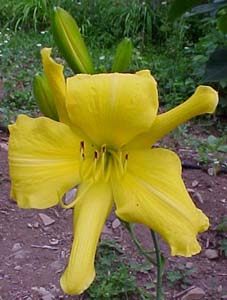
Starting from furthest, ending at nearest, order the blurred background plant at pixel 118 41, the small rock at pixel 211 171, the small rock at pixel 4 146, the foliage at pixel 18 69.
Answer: the blurred background plant at pixel 118 41 < the foliage at pixel 18 69 < the small rock at pixel 4 146 < the small rock at pixel 211 171

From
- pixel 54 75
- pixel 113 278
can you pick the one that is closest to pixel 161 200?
pixel 54 75

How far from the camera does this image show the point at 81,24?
554cm

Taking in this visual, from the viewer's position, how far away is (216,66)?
1604mm

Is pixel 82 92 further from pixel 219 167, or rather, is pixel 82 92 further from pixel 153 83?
pixel 219 167

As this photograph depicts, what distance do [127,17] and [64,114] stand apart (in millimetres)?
4383

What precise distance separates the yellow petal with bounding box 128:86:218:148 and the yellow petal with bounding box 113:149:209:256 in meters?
0.02

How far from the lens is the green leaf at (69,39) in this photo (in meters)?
1.11

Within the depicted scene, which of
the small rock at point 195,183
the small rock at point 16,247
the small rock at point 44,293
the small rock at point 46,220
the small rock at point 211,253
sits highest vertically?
the small rock at point 44,293

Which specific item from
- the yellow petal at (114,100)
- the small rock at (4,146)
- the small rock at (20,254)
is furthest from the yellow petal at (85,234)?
the small rock at (4,146)

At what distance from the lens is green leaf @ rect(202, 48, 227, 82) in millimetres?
1589

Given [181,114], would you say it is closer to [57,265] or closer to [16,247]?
[57,265]

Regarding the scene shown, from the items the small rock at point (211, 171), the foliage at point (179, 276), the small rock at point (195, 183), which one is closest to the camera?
the foliage at point (179, 276)

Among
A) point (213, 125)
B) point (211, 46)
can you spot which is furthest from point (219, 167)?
point (211, 46)

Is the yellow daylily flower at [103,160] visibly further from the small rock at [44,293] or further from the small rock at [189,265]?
the small rock at [189,265]
